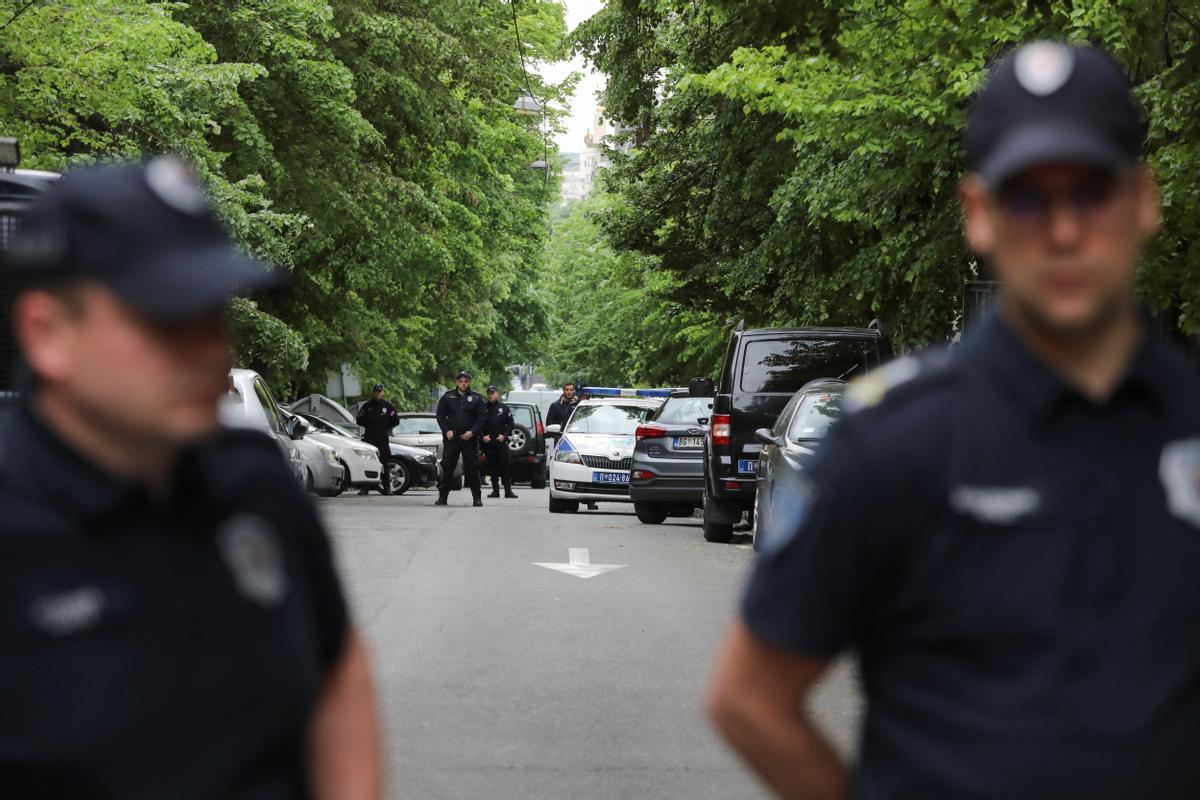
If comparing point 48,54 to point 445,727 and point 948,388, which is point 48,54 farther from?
point 948,388

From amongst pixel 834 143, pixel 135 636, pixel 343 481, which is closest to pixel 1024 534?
pixel 135 636

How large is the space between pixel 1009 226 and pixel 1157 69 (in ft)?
45.6

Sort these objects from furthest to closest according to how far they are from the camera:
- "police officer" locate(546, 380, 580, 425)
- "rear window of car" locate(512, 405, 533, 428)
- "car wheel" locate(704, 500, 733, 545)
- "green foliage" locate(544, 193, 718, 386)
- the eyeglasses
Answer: "rear window of car" locate(512, 405, 533, 428), "green foliage" locate(544, 193, 718, 386), "police officer" locate(546, 380, 580, 425), "car wheel" locate(704, 500, 733, 545), the eyeglasses

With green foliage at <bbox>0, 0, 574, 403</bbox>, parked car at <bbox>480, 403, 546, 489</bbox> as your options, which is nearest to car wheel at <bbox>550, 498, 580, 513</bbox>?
green foliage at <bbox>0, 0, 574, 403</bbox>

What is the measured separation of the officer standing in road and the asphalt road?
11178mm

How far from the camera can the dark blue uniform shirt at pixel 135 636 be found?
2104mm

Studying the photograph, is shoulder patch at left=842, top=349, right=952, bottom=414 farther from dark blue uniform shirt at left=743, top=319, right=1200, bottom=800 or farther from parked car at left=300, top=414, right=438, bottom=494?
parked car at left=300, top=414, right=438, bottom=494

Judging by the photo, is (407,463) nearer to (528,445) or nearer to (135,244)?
(528,445)

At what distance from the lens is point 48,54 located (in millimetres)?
19219

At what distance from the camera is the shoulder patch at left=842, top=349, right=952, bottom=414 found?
2.23 m

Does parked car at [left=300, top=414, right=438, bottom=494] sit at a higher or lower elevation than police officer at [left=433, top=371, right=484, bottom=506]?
lower

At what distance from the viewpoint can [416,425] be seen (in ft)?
131

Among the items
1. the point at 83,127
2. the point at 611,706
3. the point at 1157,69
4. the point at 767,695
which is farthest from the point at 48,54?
the point at 767,695

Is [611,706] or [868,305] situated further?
[868,305]
